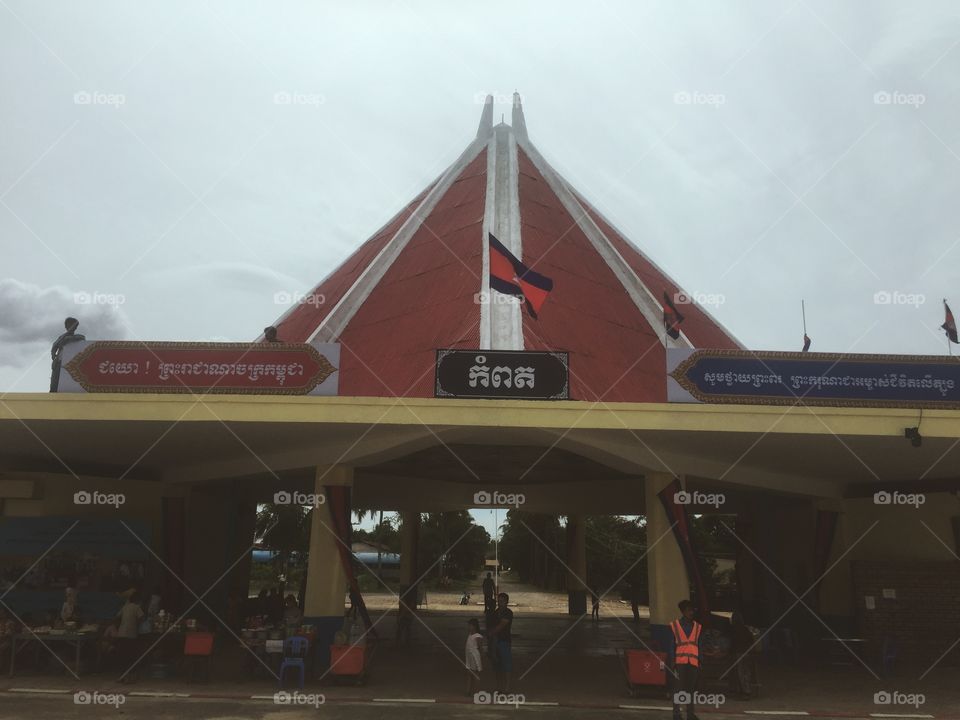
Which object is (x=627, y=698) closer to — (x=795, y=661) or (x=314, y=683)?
(x=314, y=683)

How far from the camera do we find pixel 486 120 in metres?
33.2

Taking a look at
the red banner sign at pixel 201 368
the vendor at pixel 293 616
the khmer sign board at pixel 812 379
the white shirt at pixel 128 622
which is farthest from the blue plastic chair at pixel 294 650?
the khmer sign board at pixel 812 379

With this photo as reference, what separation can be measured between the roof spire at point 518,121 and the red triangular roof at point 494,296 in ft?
1.88

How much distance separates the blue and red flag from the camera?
48.0ft

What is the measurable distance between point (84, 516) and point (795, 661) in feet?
53.4

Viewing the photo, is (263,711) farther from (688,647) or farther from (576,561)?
(576,561)

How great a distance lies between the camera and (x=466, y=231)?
81.6ft

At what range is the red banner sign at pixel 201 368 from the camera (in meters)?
12.9

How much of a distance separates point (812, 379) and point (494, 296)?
368 inches

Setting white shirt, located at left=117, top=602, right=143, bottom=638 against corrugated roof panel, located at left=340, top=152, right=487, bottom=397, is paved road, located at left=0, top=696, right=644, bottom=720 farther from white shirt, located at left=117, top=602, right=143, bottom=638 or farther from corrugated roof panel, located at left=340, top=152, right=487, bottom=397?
corrugated roof panel, located at left=340, top=152, right=487, bottom=397

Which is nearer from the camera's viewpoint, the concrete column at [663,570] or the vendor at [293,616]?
the vendor at [293,616]

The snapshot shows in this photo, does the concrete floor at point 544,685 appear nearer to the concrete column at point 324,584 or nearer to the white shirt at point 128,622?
the white shirt at point 128,622

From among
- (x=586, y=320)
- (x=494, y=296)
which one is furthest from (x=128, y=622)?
(x=586, y=320)

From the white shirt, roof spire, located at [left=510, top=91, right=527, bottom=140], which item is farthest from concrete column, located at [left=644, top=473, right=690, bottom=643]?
roof spire, located at [left=510, top=91, right=527, bottom=140]
